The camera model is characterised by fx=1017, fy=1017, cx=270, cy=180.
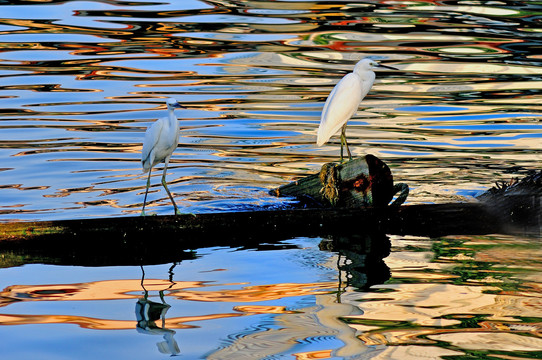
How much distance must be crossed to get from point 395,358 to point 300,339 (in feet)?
2.16

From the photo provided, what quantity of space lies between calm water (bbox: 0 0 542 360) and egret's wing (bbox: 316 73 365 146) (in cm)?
97

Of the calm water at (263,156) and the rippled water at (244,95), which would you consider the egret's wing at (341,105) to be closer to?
the calm water at (263,156)

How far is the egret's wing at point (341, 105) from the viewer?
10516 millimetres

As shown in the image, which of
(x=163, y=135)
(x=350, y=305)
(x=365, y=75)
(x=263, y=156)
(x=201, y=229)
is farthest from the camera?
(x=263, y=156)

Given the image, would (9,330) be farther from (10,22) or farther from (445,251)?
(10,22)

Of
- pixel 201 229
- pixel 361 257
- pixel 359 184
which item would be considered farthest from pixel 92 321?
pixel 359 184

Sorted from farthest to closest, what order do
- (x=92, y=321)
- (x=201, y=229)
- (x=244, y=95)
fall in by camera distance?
(x=244, y=95), (x=201, y=229), (x=92, y=321)

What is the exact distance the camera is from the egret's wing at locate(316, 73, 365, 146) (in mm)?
10516

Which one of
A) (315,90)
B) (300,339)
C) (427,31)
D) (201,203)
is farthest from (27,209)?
(427,31)

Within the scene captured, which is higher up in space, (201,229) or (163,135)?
(163,135)

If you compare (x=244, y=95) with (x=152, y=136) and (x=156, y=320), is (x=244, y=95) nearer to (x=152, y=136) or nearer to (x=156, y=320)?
(x=152, y=136)

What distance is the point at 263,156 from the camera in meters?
13.7

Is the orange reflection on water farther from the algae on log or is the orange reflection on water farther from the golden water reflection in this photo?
the algae on log

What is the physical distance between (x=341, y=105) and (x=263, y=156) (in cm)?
329
